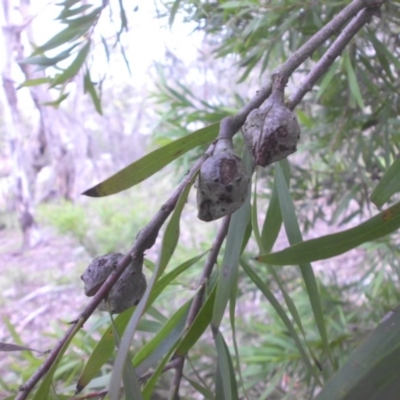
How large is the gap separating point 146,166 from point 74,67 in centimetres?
40

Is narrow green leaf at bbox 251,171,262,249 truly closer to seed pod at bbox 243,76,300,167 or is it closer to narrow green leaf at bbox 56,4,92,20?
seed pod at bbox 243,76,300,167

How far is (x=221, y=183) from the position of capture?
0.88 feet

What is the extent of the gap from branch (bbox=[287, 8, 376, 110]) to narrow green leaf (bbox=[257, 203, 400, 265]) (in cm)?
13

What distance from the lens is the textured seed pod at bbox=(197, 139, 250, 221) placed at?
0.27 m

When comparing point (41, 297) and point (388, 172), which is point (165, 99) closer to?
point (388, 172)

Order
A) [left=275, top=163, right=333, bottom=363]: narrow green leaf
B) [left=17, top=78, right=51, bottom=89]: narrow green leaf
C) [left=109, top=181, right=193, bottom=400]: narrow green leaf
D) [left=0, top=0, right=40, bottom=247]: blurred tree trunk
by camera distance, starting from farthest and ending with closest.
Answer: [left=0, top=0, right=40, bottom=247]: blurred tree trunk < [left=17, top=78, right=51, bottom=89]: narrow green leaf < [left=275, top=163, right=333, bottom=363]: narrow green leaf < [left=109, top=181, right=193, bottom=400]: narrow green leaf

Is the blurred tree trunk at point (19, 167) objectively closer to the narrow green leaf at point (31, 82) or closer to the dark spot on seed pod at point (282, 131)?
the narrow green leaf at point (31, 82)

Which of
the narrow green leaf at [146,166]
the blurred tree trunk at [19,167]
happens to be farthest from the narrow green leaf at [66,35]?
the blurred tree trunk at [19,167]

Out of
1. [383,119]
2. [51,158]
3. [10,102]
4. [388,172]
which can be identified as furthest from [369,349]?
[51,158]

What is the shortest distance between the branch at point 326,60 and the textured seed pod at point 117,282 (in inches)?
7.1

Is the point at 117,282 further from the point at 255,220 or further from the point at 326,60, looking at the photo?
the point at 326,60

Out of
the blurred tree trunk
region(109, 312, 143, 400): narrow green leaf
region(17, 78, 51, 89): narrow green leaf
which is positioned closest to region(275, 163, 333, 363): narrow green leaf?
region(109, 312, 143, 400): narrow green leaf

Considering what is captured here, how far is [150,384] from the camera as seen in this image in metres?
0.38

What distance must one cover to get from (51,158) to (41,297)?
8.78ft
